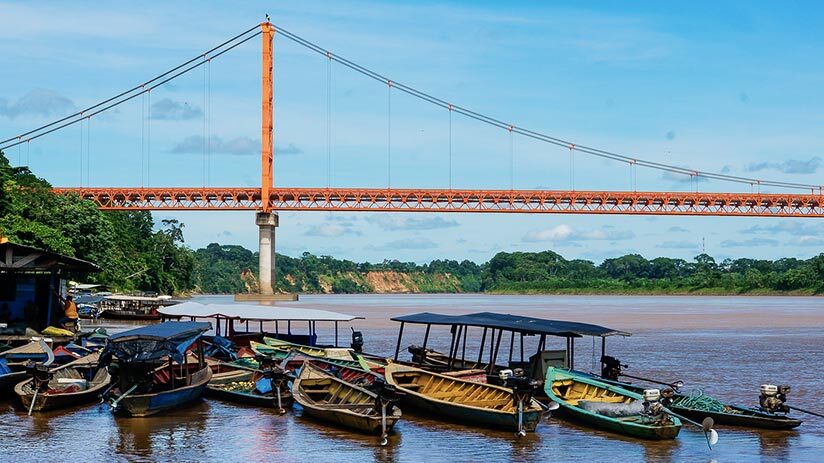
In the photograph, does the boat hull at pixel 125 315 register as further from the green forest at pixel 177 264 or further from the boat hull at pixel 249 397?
the boat hull at pixel 249 397

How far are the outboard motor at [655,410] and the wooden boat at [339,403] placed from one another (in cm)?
434

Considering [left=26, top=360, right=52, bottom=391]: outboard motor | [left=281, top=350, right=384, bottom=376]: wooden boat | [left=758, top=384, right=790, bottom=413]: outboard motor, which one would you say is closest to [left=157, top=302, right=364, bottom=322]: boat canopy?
[left=281, top=350, right=384, bottom=376]: wooden boat

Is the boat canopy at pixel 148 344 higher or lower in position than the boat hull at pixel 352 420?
higher

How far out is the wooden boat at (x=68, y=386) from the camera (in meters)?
21.8

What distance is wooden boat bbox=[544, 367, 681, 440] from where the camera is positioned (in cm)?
1930

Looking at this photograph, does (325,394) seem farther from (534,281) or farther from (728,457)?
(534,281)

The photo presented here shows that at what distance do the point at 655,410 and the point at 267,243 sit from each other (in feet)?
254

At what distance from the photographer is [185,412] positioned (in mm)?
22141

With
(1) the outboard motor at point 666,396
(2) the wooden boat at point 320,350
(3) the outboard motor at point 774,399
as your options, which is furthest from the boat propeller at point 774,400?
(2) the wooden boat at point 320,350

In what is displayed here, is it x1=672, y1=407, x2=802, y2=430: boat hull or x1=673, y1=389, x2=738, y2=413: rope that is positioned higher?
x1=673, y1=389, x2=738, y2=413: rope

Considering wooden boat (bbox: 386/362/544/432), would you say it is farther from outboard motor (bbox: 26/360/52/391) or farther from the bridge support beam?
the bridge support beam

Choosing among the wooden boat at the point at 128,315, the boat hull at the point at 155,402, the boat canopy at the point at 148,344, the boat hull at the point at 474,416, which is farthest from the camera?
the wooden boat at the point at 128,315

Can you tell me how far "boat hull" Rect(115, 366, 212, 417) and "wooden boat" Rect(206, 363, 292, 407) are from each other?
129 cm

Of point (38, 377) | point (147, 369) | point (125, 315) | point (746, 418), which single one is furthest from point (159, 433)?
point (125, 315)
